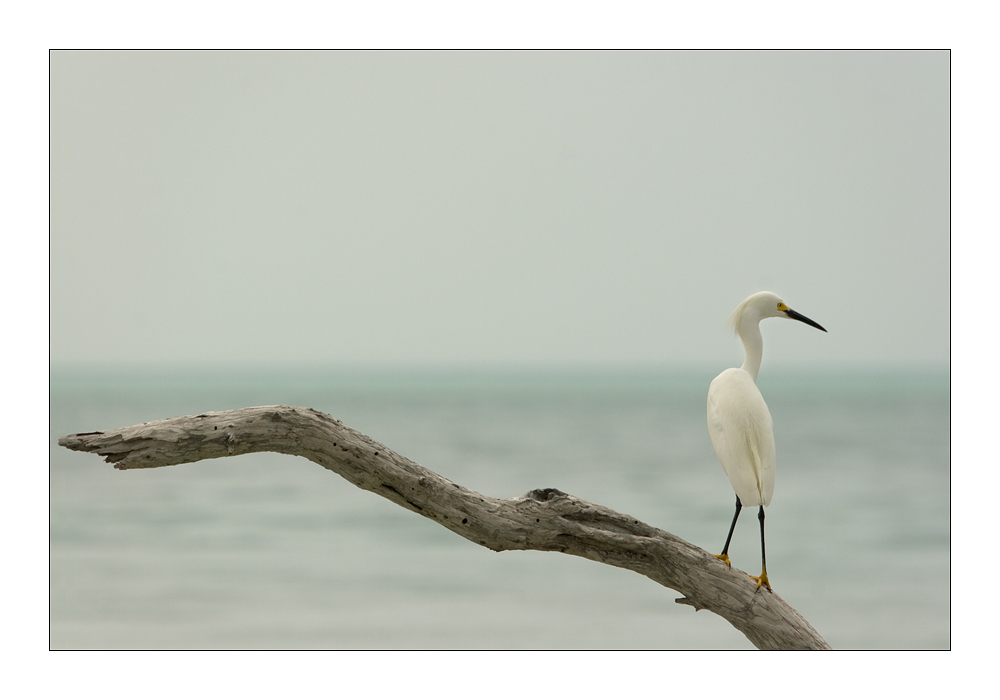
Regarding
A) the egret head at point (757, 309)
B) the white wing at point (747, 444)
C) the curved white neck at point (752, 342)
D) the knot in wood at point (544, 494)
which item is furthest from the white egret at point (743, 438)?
the knot in wood at point (544, 494)

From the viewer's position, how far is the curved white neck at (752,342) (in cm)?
296

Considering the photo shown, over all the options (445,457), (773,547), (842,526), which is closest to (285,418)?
(773,547)

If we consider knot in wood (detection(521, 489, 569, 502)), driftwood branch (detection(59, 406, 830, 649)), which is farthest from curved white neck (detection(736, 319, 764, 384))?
knot in wood (detection(521, 489, 569, 502))

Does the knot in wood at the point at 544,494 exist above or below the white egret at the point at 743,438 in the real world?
below

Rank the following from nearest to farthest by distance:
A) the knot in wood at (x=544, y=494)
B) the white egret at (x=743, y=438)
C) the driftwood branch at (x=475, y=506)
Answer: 1. the driftwood branch at (x=475, y=506)
2. the knot in wood at (x=544, y=494)
3. the white egret at (x=743, y=438)

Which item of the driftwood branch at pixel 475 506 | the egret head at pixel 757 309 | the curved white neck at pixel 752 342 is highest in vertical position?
the egret head at pixel 757 309

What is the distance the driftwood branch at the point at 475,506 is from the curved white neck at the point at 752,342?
87 centimetres

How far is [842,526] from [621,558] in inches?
138

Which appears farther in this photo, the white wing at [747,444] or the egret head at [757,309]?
the egret head at [757,309]

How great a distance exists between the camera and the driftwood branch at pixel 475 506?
7.26 feet

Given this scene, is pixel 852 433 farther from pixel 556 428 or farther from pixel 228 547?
pixel 228 547

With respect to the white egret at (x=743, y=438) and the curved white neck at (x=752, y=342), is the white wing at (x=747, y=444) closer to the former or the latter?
the white egret at (x=743, y=438)

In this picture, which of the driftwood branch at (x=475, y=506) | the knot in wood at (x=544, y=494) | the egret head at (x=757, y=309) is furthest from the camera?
the egret head at (x=757, y=309)
